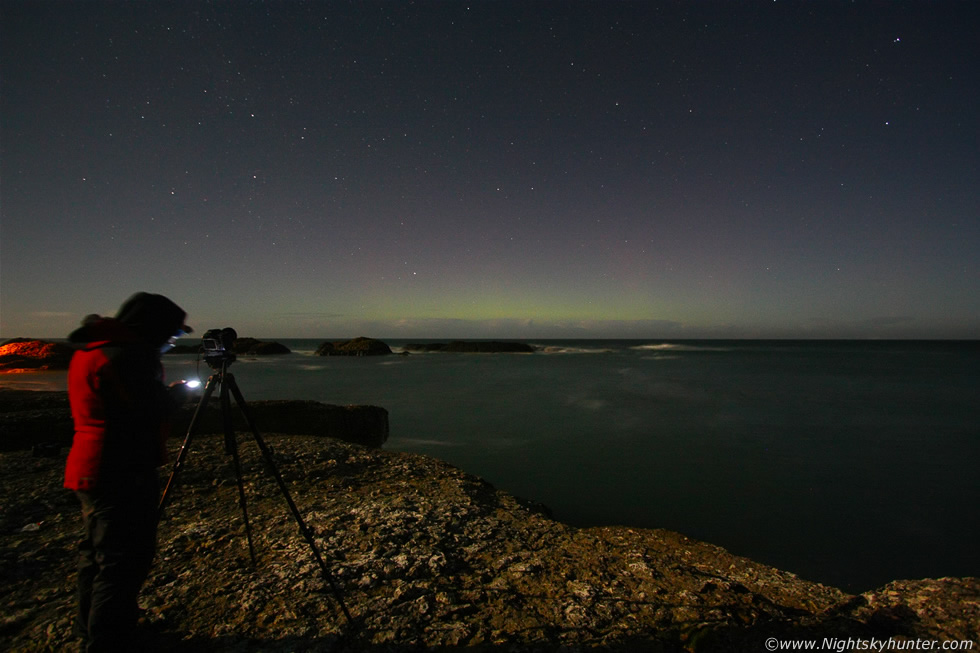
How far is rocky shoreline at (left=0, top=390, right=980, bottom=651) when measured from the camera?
2.99 m

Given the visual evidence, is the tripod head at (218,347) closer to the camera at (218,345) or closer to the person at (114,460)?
the camera at (218,345)

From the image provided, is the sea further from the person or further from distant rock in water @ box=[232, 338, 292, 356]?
distant rock in water @ box=[232, 338, 292, 356]

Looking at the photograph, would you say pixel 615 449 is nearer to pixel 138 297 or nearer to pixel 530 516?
pixel 530 516

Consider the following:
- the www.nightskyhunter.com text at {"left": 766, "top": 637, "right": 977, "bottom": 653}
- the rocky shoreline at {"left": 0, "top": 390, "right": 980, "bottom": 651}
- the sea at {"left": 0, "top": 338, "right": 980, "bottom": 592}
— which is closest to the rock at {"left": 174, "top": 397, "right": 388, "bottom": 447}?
the sea at {"left": 0, "top": 338, "right": 980, "bottom": 592}

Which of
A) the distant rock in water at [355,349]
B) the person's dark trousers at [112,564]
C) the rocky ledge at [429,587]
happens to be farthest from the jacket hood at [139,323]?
the distant rock in water at [355,349]

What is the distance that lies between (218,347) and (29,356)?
33.0 metres

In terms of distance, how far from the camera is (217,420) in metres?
9.16

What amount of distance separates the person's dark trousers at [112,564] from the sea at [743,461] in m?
0.95

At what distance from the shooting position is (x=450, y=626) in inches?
124

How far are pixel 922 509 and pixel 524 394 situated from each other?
1826 centimetres

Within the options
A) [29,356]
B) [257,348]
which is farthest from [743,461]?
[257,348]

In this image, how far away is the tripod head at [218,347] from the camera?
3.32 metres

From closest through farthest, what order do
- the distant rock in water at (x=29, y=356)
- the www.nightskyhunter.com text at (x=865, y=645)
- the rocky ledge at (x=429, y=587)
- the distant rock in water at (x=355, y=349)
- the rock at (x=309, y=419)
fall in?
the www.nightskyhunter.com text at (x=865, y=645), the rocky ledge at (x=429, y=587), the rock at (x=309, y=419), the distant rock in water at (x=29, y=356), the distant rock in water at (x=355, y=349)

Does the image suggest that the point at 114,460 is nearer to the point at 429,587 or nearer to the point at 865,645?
the point at 429,587
